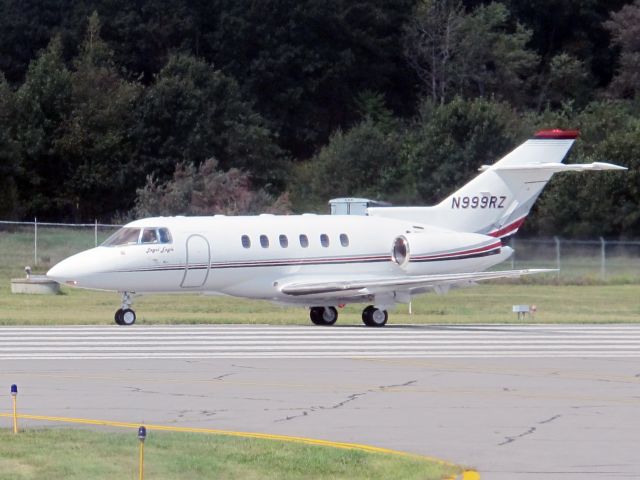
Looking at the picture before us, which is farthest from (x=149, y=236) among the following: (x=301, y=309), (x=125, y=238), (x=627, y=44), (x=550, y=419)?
(x=627, y=44)

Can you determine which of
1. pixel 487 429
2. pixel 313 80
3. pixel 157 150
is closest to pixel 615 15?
pixel 313 80

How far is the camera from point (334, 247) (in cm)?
3078

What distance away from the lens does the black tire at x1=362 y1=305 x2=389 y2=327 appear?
1161 inches

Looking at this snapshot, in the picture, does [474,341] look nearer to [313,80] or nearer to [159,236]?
[159,236]

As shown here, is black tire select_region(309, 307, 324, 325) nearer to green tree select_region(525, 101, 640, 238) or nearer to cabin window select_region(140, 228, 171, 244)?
cabin window select_region(140, 228, 171, 244)

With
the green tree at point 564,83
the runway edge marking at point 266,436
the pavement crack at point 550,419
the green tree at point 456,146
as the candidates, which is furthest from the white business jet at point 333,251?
the green tree at point 564,83

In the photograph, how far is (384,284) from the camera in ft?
95.7

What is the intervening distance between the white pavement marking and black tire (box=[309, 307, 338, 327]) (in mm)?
1796

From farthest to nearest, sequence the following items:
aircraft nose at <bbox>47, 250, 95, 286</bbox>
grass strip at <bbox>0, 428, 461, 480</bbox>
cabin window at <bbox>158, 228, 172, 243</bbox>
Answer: cabin window at <bbox>158, 228, 172, 243</bbox> → aircraft nose at <bbox>47, 250, 95, 286</bbox> → grass strip at <bbox>0, 428, 461, 480</bbox>

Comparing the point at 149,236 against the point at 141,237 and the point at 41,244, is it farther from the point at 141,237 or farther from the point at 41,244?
the point at 41,244

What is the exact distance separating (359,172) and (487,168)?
107 feet

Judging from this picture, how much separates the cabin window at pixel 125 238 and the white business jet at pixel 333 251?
0.09 ft

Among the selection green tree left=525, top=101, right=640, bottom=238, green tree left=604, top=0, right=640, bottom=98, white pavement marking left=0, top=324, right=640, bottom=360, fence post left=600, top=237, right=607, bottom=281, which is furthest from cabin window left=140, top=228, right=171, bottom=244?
green tree left=604, top=0, right=640, bottom=98

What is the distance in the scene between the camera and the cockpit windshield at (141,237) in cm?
2848
